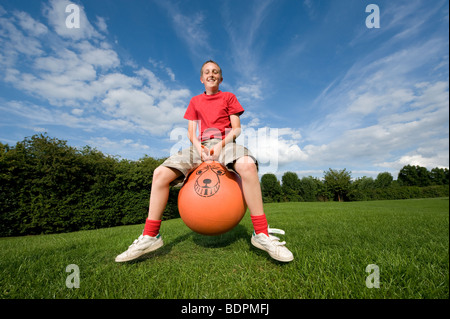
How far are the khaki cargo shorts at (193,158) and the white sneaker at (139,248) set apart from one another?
2.50ft

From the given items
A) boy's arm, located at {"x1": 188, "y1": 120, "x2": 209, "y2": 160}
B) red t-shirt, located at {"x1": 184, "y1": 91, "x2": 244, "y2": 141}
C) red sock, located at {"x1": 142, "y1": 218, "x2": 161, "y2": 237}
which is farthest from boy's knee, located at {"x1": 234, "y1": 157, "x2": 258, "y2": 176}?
red sock, located at {"x1": 142, "y1": 218, "x2": 161, "y2": 237}

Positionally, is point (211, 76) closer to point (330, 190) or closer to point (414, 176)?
point (330, 190)

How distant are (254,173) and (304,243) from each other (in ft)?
4.67

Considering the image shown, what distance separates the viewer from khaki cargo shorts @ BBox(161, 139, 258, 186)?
2.58 meters

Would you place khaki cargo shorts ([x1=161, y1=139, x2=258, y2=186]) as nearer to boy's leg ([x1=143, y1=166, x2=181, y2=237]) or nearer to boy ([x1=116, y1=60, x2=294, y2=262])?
boy ([x1=116, y1=60, x2=294, y2=262])

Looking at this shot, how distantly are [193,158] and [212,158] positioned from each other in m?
0.28

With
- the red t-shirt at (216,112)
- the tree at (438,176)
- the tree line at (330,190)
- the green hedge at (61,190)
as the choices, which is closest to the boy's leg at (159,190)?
the red t-shirt at (216,112)

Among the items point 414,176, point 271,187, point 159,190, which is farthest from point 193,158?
point 414,176

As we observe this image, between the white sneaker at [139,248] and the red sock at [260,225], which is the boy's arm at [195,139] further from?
the white sneaker at [139,248]

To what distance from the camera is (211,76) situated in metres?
3.14
